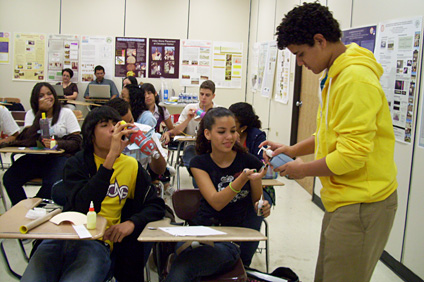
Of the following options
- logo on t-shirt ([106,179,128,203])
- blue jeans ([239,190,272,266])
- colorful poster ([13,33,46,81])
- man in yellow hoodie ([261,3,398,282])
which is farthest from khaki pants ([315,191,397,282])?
colorful poster ([13,33,46,81])

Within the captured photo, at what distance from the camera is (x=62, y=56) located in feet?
30.3

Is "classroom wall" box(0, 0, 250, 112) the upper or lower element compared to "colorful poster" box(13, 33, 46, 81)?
upper

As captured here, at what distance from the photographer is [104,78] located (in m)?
9.30

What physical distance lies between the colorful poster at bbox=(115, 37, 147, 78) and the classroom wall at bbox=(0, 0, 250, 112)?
15 cm

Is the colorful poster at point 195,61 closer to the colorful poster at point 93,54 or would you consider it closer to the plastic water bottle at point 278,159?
the colorful poster at point 93,54

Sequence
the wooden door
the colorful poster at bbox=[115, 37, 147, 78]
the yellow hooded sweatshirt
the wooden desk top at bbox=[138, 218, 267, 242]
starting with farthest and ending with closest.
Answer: the colorful poster at bbox=[115, 37, 147, 78]
the wooden door
the wooden desk top at bbox=[138, 218, 267, 242]
the yellow hooded sweatshirt

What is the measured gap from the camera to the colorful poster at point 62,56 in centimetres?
920

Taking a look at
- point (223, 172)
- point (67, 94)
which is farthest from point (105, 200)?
point (67, 94)

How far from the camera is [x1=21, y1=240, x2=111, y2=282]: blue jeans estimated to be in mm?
1889

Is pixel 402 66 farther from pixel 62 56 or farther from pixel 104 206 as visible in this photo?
pixel 62 56

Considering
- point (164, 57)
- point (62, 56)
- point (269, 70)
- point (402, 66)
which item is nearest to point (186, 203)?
point (402, 66)

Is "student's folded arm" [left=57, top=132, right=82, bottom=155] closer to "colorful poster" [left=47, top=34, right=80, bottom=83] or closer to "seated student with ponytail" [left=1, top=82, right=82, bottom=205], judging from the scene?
"seated student with ponytail" [left=1, top=82, right=82, bottom=205]

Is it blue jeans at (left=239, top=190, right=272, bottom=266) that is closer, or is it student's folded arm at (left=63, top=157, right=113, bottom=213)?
student's folded arm at (left=63, top=157, right=113, bottom=213)

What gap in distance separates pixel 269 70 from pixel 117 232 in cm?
594
